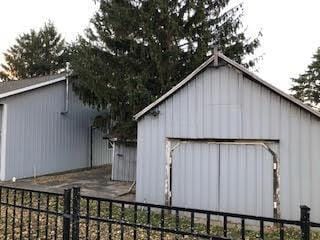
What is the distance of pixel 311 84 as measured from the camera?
119 ft

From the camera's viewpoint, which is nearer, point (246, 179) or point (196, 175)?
point (246, 179)

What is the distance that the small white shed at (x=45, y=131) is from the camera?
1477 centimetres

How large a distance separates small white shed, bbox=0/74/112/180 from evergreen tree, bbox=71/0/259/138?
2.36 meters

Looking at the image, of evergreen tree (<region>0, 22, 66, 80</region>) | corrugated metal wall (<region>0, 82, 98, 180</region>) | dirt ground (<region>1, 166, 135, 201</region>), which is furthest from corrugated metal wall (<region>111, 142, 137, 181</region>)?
evergreen tree (<region>0, 22, 66, 80</region>)

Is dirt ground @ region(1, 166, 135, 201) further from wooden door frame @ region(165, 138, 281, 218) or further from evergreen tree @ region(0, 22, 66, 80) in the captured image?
evergreen tree @ region(0, 22, 66, 80)

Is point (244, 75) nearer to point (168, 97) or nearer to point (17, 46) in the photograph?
point (168, 97)

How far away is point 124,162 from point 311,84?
26.8 metres

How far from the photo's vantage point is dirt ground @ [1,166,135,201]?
1198 cm

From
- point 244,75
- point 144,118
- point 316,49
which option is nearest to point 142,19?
point 144,118

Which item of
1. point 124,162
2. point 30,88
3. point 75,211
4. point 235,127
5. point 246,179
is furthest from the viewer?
point 30,88

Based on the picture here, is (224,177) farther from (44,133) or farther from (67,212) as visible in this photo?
(44,133)

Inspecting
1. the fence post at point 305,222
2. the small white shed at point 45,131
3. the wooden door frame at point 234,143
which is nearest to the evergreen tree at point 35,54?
the small white shed at point 45,131

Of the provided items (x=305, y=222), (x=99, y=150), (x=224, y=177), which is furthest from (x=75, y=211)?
(x=99, y=150)

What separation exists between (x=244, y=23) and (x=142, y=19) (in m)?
4.17
